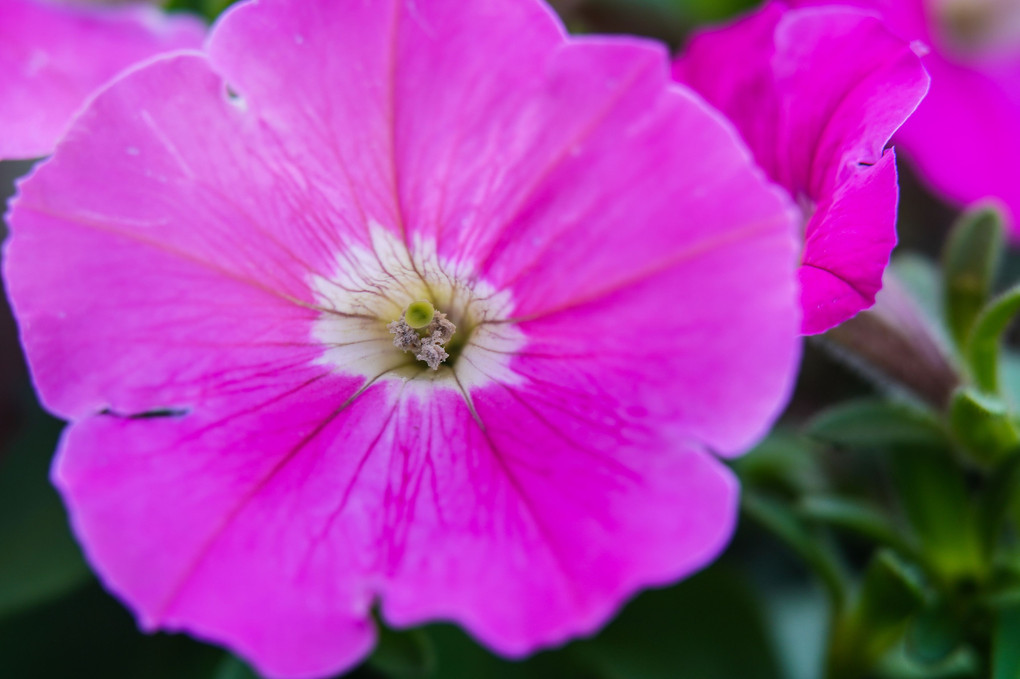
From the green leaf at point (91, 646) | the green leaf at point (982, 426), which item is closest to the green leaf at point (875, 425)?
the green leaf at point (982, 426)

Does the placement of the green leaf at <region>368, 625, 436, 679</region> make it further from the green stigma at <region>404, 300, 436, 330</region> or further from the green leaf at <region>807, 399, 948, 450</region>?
the green leaf at <region>807, 399, 948, 450</region>

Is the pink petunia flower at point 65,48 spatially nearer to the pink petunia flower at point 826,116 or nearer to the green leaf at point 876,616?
the pink petunia flower at point 826,116

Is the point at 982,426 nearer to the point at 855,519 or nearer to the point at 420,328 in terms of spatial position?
the point at 855,519

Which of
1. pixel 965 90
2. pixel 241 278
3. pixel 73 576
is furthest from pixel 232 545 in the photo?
pixel 965 90

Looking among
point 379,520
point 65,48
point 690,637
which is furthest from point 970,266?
point 65,48

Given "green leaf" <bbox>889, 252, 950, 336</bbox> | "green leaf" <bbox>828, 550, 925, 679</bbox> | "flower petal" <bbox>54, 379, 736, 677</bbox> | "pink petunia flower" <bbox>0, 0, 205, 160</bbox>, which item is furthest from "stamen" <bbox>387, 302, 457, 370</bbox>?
"green leaf" <bbox>889, 252, 950, 336</bbox>

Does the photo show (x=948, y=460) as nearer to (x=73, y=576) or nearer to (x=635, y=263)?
(x=635, y=263)
